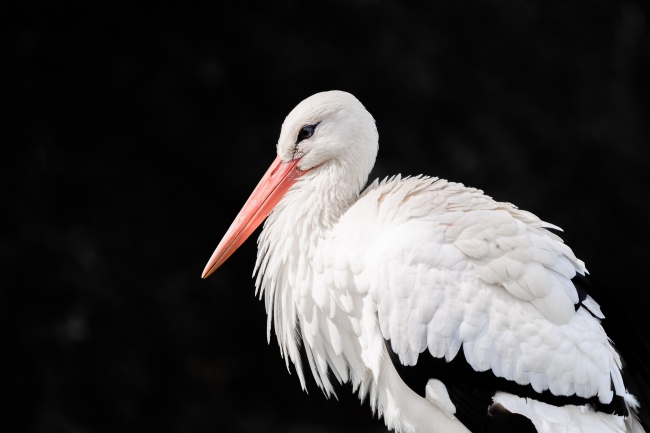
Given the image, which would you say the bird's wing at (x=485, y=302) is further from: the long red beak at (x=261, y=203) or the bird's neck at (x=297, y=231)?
the long red beak at (x=261, y=203)

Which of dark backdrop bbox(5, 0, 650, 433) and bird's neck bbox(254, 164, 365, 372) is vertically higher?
dark backdrop bbox(5, 0, 650, 433)

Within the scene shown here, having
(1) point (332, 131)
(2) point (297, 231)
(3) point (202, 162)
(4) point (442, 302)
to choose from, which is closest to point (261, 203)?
(2) point (297, 231)

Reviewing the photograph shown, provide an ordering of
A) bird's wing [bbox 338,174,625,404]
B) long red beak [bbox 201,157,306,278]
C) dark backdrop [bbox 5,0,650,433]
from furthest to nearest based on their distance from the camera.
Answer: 1. dark backdrop [bbox 5,0,650,433]
2. long red beak [bbox 201,157,306,278]
3. bird's wing [bbox 338,174,625,404]

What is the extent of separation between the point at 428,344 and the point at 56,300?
106 inches

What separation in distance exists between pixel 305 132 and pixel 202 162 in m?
2.20

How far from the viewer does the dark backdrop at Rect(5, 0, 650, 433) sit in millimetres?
4934

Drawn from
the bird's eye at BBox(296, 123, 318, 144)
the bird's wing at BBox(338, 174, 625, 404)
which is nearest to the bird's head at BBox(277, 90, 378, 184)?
the bird's eye at BBox(296, 123, 318, 144)

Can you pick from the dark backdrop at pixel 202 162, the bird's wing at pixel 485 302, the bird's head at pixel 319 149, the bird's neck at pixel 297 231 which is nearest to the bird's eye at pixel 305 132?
the bird's head at pixel 319 149

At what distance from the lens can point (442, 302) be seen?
2742 millimetres

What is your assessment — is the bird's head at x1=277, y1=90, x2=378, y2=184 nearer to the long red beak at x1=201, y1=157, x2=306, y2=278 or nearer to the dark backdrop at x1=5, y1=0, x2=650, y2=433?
the long red beak at x1=201, y1=157, x2=306, y2=278

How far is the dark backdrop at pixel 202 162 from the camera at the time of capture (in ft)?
16.2

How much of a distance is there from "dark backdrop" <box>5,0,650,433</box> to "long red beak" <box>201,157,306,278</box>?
204 centimetres

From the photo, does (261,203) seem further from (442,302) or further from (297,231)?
(442,302)

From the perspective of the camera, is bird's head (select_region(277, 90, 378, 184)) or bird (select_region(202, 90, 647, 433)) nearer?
bird (select_region(202, 90, 647, 433))
